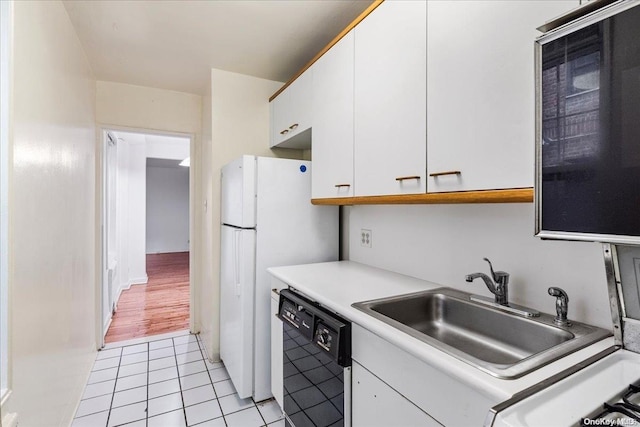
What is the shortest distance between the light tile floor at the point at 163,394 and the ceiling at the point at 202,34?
2434 millimetres

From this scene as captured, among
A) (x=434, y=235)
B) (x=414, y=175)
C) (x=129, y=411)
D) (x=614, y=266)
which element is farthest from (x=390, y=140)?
(x=129, y=411)

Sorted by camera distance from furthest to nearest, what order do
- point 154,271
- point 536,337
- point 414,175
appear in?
point 154,271 → point 414,175 → point 536,337

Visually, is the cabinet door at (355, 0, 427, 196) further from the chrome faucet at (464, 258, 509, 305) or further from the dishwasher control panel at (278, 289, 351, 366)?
the dishwasher control panel at (278, 289, 351, 366)

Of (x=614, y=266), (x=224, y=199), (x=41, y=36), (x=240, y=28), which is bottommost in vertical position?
(x=614, y=266)

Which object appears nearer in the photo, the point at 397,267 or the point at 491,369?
the point at 491,369

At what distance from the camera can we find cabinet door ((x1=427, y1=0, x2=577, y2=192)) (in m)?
0.91

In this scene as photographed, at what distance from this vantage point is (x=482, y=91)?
3.37 feet

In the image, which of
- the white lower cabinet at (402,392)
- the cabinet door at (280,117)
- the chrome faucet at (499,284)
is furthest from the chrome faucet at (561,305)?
the cabinet door at (280,117)

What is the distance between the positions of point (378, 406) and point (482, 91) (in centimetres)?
110

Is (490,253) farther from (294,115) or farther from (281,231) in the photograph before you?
(294,115)

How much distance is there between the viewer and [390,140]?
4.63ft

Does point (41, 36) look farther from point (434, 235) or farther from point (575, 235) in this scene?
point (575, 235)

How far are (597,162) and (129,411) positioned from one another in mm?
2595

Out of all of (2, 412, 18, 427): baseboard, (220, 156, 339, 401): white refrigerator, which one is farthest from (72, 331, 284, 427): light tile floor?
(2, 412, 18, 427): baseboard
